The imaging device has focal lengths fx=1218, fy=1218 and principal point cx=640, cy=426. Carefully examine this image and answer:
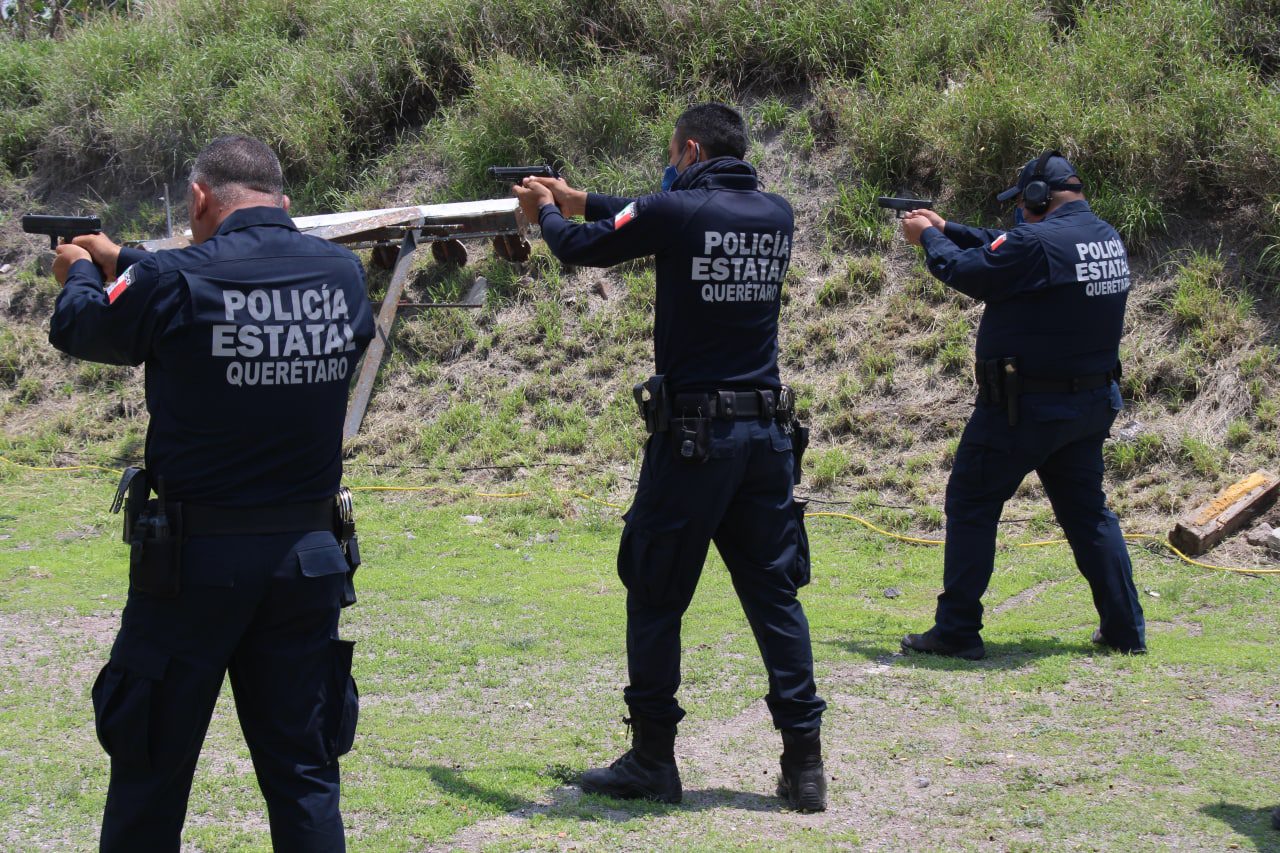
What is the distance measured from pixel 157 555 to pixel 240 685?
425 millimetres

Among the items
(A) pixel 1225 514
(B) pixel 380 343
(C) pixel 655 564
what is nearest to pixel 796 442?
(C) pixel 655 564

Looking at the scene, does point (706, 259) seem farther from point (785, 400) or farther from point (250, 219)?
point (250, 219)

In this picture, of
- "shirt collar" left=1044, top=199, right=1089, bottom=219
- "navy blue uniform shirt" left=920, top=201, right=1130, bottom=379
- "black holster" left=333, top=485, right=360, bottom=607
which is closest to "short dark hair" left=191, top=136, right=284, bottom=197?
"black holster" left=333, top=485, right=360, bottom=607

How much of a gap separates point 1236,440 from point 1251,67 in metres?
3.60

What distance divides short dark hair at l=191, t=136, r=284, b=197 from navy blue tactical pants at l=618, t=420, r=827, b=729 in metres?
1.55

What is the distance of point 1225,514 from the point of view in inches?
290

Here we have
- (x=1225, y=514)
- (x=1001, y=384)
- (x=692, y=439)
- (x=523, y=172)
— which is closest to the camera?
(x=692, y=439)

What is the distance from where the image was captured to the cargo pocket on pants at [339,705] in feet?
10.4

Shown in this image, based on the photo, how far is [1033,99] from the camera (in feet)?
32.2

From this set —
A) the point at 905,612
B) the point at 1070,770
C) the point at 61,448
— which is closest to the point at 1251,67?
the point at 905,612

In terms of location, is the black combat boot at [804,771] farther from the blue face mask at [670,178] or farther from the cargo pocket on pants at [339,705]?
the blue face mask at [670,178]

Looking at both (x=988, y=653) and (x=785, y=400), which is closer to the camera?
(x=785, y=400)

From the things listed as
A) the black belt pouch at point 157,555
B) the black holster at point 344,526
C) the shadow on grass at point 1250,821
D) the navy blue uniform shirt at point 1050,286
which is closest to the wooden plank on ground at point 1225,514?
the navy blue uniform shirt at point 1050,286

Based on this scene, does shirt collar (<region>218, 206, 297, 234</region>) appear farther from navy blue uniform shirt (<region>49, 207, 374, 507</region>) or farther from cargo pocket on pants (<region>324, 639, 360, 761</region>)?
cargo pocket on pants (<region>324, 639, 360, 761</region>)
